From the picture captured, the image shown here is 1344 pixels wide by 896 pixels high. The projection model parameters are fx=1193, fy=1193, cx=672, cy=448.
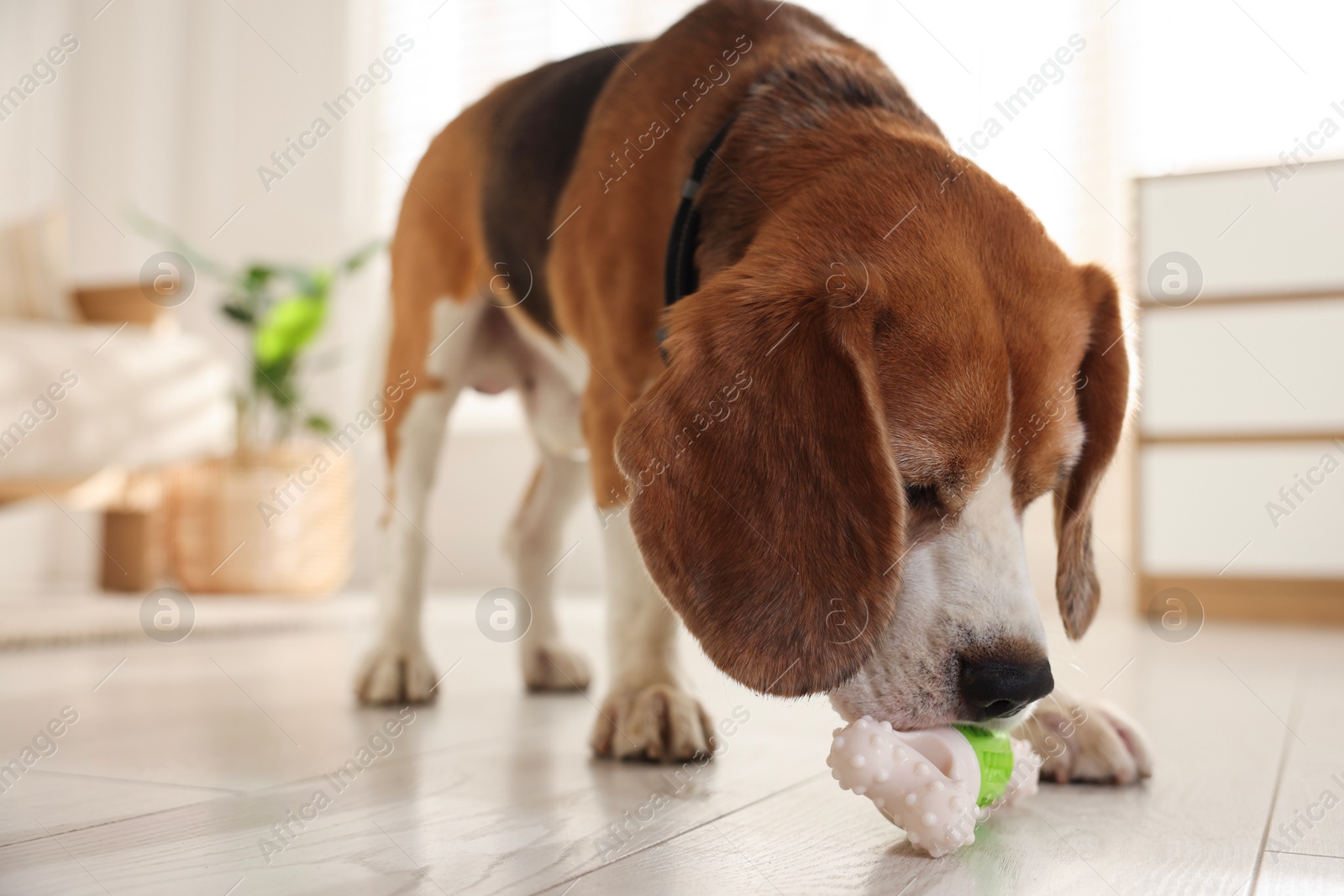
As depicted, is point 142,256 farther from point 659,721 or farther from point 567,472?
point 659,721

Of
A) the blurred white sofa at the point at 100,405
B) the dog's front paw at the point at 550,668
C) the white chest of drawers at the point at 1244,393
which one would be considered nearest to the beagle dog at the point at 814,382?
the dog's front paw at the point at 550,668

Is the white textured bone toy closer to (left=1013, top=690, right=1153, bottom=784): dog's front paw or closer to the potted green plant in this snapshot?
(left=1013, top=690, right=1153, bottom=784): dog's front paw

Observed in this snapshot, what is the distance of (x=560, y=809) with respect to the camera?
1314mm

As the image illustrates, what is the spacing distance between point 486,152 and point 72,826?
4.52 ft

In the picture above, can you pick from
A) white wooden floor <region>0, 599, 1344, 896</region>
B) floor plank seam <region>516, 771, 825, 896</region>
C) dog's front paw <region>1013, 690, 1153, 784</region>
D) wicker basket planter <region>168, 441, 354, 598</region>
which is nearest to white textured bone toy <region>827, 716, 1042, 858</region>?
white wooden floor <region>0, 599, 1344, 896</region>

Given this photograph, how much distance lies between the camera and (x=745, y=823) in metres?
1.27

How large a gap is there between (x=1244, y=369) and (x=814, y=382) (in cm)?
398

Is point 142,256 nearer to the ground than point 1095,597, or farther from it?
farther from it

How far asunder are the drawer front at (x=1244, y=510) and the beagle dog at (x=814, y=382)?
10.8 ft

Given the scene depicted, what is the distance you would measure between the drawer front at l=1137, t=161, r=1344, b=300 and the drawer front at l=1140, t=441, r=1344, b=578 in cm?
64

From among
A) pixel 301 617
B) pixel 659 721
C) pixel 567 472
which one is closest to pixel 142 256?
pixel 301 617

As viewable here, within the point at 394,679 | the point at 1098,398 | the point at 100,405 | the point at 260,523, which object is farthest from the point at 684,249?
the point at 260,523

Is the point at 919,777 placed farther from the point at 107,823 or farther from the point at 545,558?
the point at 545,558

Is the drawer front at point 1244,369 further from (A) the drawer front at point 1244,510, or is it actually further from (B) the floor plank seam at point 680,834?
(B) the floor plank seam at point 680,834
